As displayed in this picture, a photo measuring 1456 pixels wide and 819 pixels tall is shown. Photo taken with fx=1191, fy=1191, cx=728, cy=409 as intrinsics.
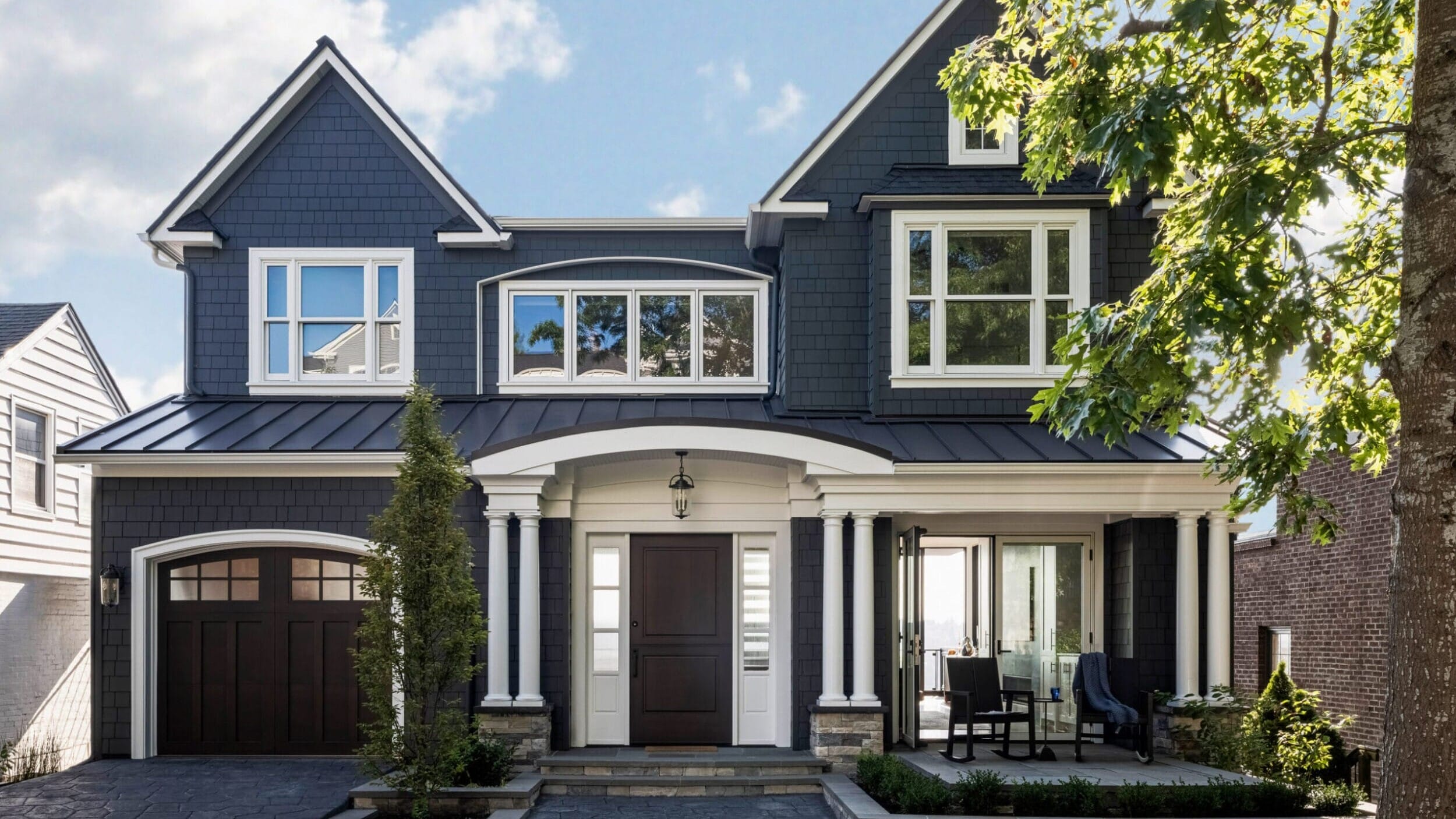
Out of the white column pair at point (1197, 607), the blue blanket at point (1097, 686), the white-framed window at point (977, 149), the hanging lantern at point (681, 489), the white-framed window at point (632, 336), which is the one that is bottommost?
the blue blanket at point (1097, 686)

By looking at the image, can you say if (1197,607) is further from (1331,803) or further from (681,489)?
(681,489)

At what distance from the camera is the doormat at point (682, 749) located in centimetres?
1132

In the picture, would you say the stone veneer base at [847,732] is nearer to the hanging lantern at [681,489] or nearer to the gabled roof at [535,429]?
the gabled roof at [535,429]

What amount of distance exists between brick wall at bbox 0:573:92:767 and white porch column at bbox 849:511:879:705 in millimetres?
9835

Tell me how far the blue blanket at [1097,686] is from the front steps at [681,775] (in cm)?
241

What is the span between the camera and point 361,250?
1285 centimetres

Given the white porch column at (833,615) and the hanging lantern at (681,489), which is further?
the hanging lantern at (681,489)

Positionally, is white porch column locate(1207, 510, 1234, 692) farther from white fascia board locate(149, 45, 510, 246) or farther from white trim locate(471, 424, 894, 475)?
white fascia board locate(149, 45, 510, 246)

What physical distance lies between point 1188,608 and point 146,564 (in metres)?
10.0

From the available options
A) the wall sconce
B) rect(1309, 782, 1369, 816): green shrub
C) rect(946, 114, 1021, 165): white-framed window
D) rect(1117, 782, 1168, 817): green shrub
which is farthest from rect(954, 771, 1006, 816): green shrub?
the wall sconce

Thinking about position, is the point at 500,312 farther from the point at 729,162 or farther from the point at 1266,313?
the point at 729,162

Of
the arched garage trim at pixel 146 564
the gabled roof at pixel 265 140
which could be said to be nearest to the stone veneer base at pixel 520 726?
the arched garage trim at pixel 146 564

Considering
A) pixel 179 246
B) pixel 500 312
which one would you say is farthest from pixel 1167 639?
pixel 179 246

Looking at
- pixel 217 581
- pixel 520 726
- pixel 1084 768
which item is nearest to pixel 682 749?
pixel 520 726
